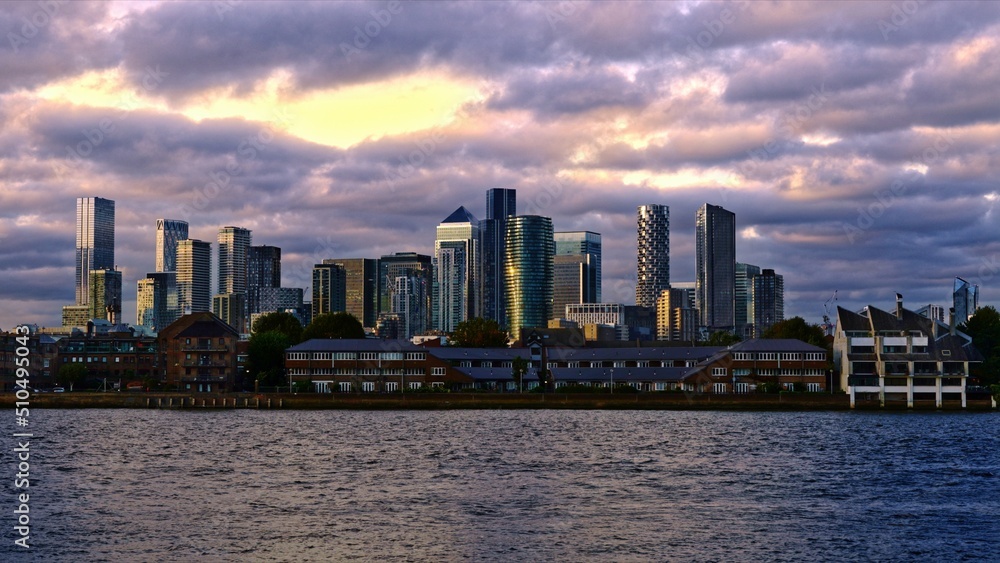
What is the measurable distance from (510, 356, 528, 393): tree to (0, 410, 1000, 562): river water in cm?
7538

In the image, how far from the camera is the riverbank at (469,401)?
166 meters

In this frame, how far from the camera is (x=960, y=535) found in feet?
179

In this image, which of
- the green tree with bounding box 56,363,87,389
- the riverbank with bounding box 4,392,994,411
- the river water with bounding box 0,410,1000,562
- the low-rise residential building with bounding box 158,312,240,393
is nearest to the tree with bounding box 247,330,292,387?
the low-rise residential building with bounding box 158,312,240,393

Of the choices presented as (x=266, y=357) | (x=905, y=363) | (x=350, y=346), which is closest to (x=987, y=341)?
(x=905, y=363)

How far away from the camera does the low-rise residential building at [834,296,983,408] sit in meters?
167

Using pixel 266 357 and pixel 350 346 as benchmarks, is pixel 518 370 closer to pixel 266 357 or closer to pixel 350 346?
pixel 350 346

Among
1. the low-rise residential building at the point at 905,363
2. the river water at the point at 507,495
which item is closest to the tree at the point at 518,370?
the low-rise residential building at the point at 905,363

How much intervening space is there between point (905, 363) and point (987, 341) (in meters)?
34.4

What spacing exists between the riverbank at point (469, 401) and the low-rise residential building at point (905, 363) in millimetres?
1997

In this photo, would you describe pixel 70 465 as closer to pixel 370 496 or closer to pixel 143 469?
pixel 143 469

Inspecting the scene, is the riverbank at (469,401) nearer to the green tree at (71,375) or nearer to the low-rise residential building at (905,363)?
the low-rise residential building at (905,363)

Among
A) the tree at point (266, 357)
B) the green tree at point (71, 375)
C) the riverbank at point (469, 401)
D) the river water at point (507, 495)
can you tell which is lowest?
the river water at point (507, 495)

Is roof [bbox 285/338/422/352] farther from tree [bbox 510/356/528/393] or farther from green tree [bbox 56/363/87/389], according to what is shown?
green tree [bbox 56/363/87/389]

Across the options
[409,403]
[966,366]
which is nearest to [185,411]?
[409,403]
